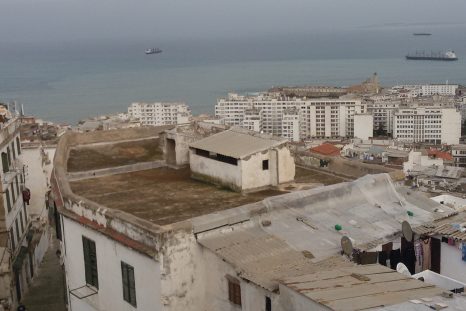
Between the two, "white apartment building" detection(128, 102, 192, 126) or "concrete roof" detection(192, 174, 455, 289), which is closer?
"concrete roof" detection(192, 174, 455, 289)

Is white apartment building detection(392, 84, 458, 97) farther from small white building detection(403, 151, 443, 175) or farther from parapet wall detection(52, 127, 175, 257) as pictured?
parapet wall detection(52, 127, 175, 257)

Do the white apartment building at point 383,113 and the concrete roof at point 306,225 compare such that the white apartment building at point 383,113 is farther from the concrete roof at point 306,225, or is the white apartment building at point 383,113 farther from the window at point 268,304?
the window at point 268,304

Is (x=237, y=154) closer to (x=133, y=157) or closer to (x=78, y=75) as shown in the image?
(x=133, y=157)

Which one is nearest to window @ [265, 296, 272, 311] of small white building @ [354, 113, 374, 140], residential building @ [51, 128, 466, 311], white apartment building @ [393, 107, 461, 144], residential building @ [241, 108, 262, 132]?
residential building @ [51, 128, 466, 311]

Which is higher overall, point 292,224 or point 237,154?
point 237,154

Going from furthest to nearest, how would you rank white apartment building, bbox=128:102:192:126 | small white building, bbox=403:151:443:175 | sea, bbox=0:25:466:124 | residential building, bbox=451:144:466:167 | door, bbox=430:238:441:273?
1. sea, bbox=0:25:466:124
2. white apartment building, bbox=128:102:192:126
3. residential building, bbox=451:144:466:167
4. small white building, bbox=403:151:443:175
5. door, bbox=430:238:441:273

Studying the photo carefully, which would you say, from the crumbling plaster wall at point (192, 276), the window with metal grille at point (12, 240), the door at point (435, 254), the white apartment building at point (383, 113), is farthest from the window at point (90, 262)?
the white apartment building at point (383, 113)

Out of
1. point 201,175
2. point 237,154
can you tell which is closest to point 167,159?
point 201,175
